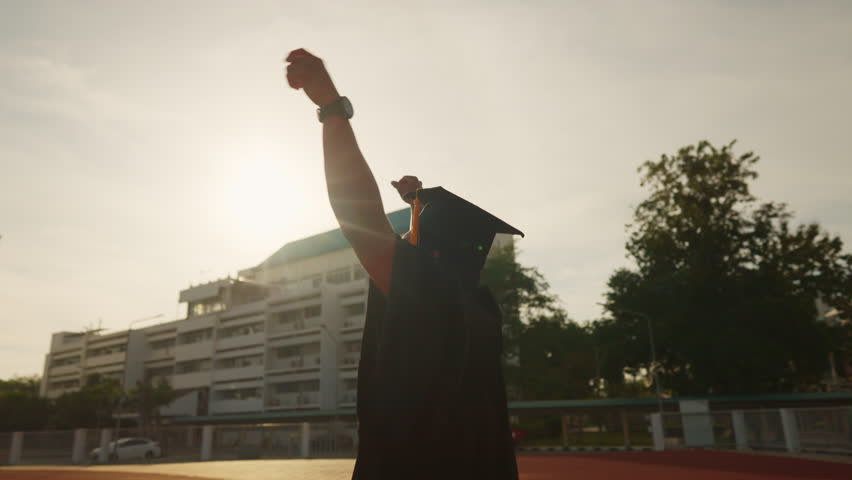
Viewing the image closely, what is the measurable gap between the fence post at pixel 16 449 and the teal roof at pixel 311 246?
37.2 meters

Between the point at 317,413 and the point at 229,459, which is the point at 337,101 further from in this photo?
the point at 317,413

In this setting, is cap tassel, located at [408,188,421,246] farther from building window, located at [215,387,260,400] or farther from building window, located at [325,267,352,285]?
building window, located at [325,267,352,285]

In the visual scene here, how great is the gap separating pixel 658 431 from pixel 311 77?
1270 inches

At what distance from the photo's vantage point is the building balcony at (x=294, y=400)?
51500mm

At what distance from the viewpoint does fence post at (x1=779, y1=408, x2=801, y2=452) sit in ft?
67.5

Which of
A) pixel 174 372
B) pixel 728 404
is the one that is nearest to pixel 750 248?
pixel 728 404

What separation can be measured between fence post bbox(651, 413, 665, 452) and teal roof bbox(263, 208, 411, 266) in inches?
1513

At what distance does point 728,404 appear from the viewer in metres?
31.8

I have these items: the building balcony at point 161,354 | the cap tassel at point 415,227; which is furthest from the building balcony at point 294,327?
the cap tassel at point 415,227

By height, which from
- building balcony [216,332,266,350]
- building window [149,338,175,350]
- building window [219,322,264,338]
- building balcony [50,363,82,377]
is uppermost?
building window [219,322,264,338]

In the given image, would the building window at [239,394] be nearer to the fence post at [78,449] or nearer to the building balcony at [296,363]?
the building balcony at [296,363]

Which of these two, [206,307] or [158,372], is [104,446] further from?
[158,372]

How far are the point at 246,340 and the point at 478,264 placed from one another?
202 ft

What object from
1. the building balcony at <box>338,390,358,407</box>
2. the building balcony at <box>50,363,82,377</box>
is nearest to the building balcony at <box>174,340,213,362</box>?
the building balcony at <box>338,390,358,407</box>
